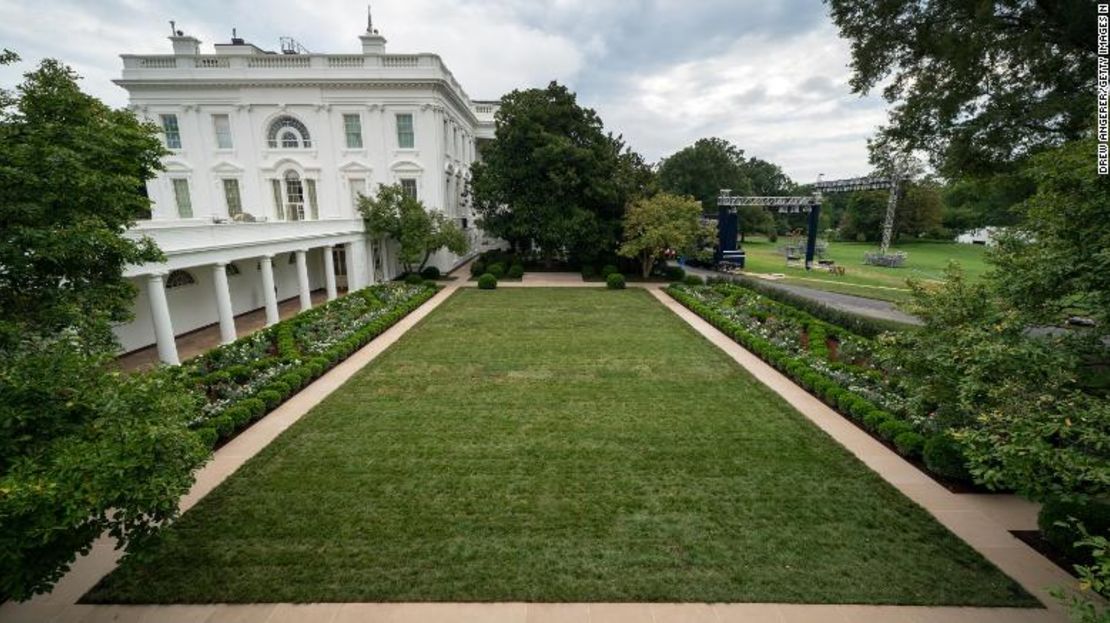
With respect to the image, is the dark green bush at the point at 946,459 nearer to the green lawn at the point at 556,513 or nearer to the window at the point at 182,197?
the green lawn at the point at 556,513

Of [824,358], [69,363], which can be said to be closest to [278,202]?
[69,363]

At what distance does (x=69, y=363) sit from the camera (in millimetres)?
4648

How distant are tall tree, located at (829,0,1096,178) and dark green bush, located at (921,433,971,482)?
24.0ft

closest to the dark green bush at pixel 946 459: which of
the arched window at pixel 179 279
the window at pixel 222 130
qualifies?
the arched window at pixel 179 279

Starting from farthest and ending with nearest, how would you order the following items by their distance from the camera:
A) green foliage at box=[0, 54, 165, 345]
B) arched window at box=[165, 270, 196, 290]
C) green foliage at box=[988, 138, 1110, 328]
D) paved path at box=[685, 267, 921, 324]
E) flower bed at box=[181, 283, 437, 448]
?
paved path at box=[685, 267, 921, 324] → arched window at box=[165, 270, 196, 290] → flower bed at box=[181, 283, 437, 448] → green foliage at box=[0, 54, 165, 345] → green foliage at box=[988, 138, 1110, 328]

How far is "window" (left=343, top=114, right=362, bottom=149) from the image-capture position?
27.9m

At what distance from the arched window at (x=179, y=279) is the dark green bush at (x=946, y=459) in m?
20.7

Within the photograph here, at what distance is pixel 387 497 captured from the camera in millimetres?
6922

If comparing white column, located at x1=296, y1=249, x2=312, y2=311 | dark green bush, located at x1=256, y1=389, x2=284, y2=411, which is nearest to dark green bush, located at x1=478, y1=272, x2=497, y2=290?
white column, located at x1=296, y1=249, x2=312, y2=311

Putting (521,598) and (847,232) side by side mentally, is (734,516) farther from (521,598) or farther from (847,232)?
(847,232)

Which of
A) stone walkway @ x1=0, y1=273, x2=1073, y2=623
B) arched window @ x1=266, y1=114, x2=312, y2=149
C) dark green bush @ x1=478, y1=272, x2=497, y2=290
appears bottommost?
stone walkway @ x1=0, y1=273, x2=1073, y2=623

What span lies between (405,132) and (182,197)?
14.0 metres

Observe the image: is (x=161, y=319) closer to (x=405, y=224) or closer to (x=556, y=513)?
(x=556, y=513)

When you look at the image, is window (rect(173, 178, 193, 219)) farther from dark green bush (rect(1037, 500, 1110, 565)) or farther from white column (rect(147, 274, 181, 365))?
dark green bush (rect(1037, 500, 1110, 565))
